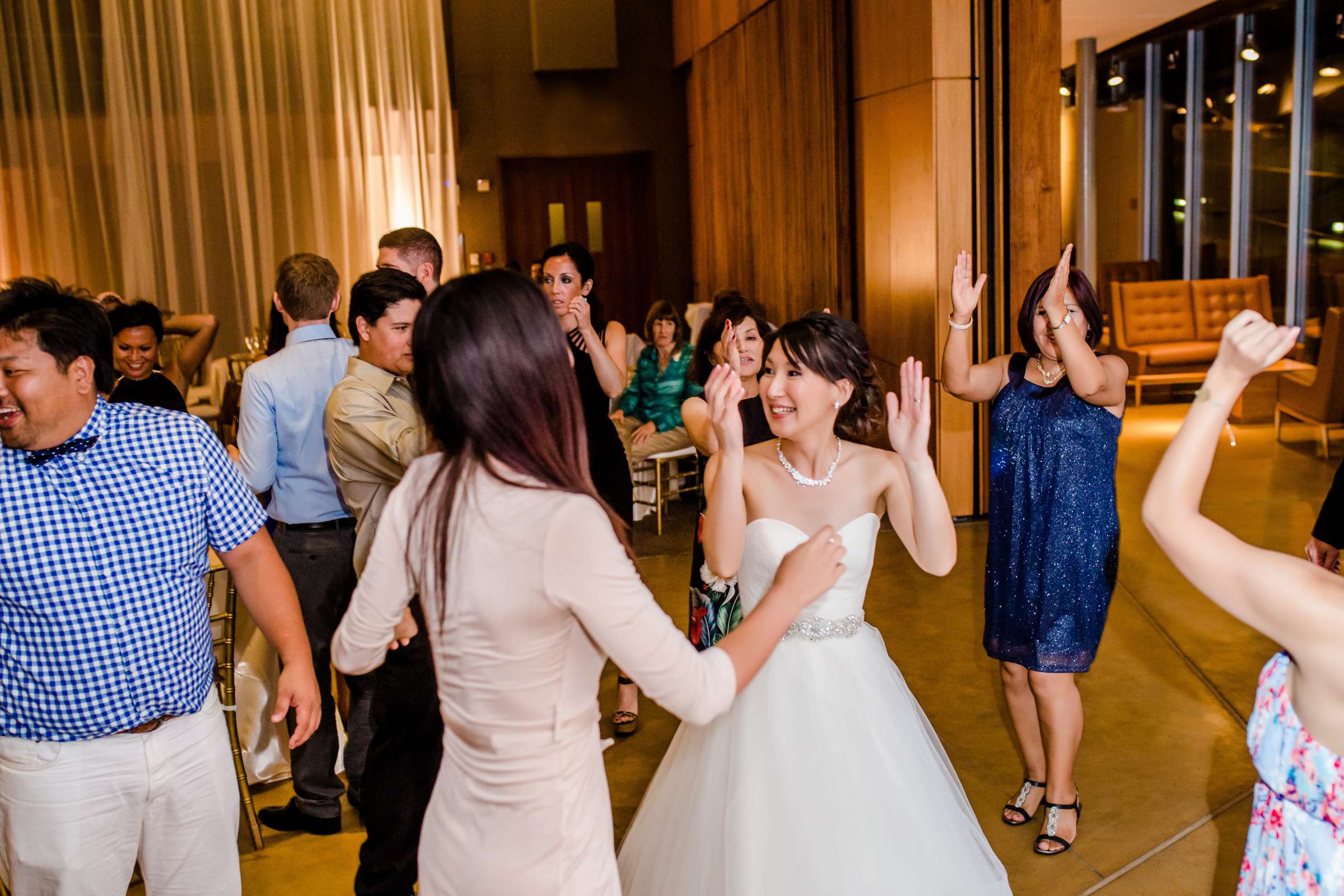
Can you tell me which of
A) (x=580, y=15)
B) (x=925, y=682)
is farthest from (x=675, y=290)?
(x=925, y=682)

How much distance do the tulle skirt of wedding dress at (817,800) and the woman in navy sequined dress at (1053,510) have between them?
0.63 m

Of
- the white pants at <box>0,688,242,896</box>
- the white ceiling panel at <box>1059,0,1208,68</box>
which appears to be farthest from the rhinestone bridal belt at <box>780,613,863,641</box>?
the white ceiling panel at <box>1059,0,1208,68</box>

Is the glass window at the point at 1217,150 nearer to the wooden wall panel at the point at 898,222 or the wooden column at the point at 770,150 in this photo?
the wooden column at the point at 770,150

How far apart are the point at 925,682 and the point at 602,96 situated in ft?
29.9

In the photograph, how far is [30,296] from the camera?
203cm

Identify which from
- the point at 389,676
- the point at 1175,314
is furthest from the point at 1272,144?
the point at 389,676

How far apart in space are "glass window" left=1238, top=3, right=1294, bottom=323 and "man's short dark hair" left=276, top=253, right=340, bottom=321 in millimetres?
10033

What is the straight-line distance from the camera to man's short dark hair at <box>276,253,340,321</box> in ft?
11.0

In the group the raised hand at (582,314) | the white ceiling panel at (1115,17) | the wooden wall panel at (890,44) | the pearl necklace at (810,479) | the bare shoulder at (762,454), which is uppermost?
the white ceiling panel at (1115,17)

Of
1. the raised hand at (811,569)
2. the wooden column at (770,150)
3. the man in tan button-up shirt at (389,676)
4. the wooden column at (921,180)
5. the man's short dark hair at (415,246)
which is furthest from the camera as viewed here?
the wooden column at (770,150)

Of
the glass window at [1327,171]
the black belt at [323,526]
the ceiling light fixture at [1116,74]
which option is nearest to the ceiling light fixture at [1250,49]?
the glass window at [1327,171]

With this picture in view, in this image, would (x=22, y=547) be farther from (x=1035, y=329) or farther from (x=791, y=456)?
(x=1035, y=329)

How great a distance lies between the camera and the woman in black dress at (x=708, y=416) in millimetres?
3271

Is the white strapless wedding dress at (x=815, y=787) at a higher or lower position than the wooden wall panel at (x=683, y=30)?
lower
